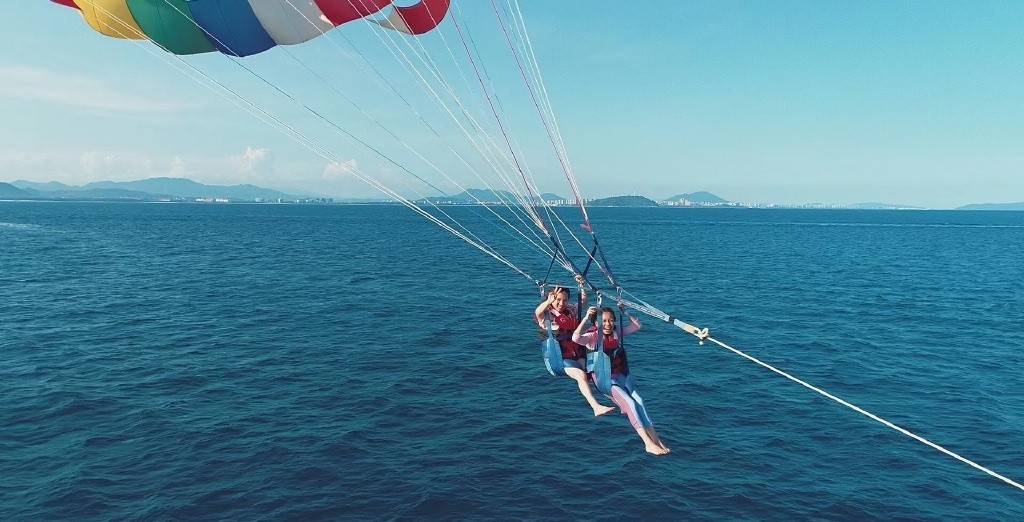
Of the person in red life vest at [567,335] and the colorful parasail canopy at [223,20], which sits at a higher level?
the colorful parasail canopy at [223,20]

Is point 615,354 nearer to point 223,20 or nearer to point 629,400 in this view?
point 629,400

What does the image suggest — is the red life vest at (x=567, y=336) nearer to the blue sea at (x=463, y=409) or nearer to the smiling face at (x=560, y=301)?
the smiling face at (x=560, y=301)

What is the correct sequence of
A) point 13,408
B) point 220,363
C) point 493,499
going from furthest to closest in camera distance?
point 220,363 → point 13,408 → point 493,499

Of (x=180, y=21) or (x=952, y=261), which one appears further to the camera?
(x=952, y=261)

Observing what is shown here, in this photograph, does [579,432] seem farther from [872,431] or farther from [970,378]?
[970,378]

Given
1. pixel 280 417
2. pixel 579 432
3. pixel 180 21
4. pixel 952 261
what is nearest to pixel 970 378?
pixel 579 432

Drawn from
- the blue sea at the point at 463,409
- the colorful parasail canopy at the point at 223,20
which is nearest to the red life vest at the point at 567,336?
the blue sea at the point at 463,409
